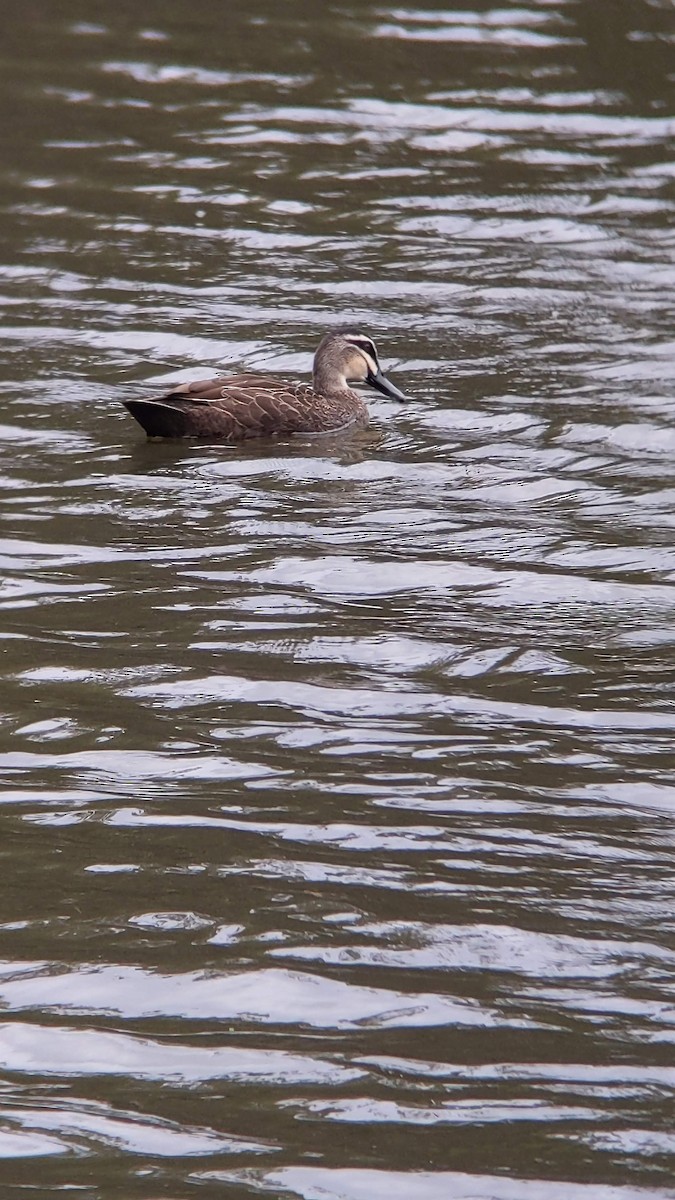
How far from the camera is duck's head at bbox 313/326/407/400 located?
11289 millimetres

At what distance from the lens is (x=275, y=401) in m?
11.1

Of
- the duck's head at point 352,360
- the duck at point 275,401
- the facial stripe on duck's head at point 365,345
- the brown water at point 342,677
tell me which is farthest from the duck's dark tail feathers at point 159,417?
the facial stripe on duck's head at point 365,345

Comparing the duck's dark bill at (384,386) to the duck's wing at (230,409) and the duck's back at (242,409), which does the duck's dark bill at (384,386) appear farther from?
the duck's wing at (230,409)

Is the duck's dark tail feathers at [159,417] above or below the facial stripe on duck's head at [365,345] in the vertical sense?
below

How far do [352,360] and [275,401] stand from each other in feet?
1.84

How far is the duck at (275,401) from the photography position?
34.8ft

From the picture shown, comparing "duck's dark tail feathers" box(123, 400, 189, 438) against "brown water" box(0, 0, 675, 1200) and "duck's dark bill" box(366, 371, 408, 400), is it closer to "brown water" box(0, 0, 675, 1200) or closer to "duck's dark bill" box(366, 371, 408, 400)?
"brown water" box(0, 0, 675, 1200)

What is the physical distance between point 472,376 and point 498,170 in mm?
4651

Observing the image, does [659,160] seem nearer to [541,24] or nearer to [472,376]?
[541,24]

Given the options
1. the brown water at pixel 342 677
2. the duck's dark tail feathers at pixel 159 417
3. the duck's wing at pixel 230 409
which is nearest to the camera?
the brown water at pixel 342 677

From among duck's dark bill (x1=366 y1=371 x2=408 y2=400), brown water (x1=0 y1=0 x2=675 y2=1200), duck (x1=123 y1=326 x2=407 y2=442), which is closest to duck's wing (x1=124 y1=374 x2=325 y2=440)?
duck (x1=123 y1=326 x2=407 y2=442)

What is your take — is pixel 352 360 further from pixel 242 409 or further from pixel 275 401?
pixel 242 409

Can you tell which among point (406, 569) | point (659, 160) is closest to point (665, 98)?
point (659, 160)

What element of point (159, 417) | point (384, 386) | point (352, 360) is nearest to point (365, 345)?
point (352, 360)
